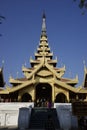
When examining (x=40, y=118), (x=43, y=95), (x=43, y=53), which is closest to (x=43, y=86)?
(x=43, y=95)

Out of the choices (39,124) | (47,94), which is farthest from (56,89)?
(39,124)

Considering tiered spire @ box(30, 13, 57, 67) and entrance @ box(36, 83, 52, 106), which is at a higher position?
tiered spire @ box(30, 13, 57, 67)

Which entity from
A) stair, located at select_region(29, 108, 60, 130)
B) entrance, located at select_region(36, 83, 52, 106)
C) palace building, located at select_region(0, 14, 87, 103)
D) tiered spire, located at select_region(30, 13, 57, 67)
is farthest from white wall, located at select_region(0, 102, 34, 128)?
tiered spire, located at select_region(30, 13, 57, 67)

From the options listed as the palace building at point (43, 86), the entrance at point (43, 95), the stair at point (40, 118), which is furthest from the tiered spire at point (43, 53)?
the stair at point (40, 118)

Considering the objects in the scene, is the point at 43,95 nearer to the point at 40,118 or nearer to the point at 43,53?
the point at 43,53

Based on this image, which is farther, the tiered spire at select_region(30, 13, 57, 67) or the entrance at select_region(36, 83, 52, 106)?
the tiered spire at select_region(30, 13, 57, 67)

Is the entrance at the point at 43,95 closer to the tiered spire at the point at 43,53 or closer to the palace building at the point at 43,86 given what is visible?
the palace building at the point at 43,86

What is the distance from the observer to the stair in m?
16.5

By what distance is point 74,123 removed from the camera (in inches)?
650

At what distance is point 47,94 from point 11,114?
14267mm

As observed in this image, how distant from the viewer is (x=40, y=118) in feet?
59.9

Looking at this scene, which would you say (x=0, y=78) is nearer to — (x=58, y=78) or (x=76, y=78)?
(x=58, y=78)

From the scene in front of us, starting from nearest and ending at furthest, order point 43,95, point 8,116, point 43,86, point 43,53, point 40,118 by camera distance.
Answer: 1. point 8,116
2. point 40,118
3. point 43,86
4. point 43,95
5. point 43,53

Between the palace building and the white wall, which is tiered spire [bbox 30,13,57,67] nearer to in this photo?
the palace building
